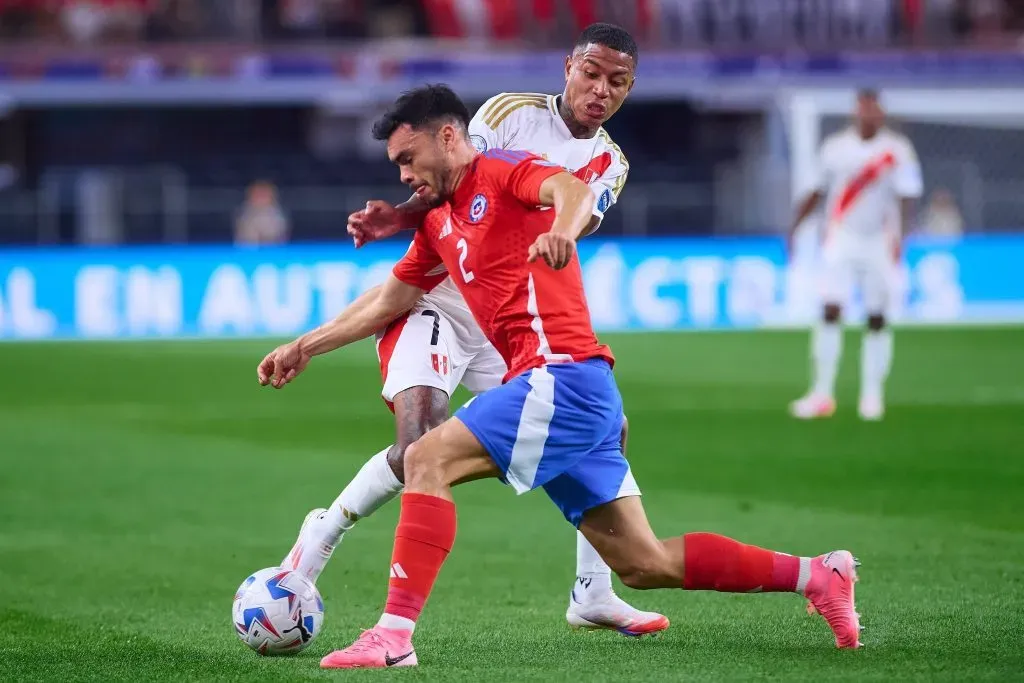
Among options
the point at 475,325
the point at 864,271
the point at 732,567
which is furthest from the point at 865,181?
the point at 732,567

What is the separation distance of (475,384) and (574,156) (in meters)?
1.06

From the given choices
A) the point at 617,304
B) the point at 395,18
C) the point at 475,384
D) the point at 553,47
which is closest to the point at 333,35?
the point at 395,18

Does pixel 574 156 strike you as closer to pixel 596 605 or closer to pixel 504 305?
pixel 504 305

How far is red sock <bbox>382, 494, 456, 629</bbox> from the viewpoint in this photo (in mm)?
4824

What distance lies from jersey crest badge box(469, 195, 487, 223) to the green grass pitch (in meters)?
1.35

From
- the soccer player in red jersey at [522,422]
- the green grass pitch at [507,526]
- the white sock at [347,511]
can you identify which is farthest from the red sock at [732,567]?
the white sock at [347,511]

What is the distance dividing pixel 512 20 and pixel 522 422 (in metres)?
24.3

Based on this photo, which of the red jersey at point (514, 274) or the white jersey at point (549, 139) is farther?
the white jersey at point (549, 139)

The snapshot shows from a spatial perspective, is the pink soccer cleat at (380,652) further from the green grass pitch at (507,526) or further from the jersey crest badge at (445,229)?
the jersey crest badge at (445,229)

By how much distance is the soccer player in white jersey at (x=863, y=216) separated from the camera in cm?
1331

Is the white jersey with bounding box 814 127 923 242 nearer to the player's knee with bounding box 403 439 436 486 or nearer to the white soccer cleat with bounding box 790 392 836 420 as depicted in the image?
the white soccer cleat with bounding box 790 392 836 420

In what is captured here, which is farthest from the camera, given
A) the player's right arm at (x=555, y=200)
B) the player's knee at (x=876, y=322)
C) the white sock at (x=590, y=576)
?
the player's knee at (x=876, y=322)

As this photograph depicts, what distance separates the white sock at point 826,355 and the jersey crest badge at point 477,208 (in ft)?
28.0

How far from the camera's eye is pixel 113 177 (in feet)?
86.0
